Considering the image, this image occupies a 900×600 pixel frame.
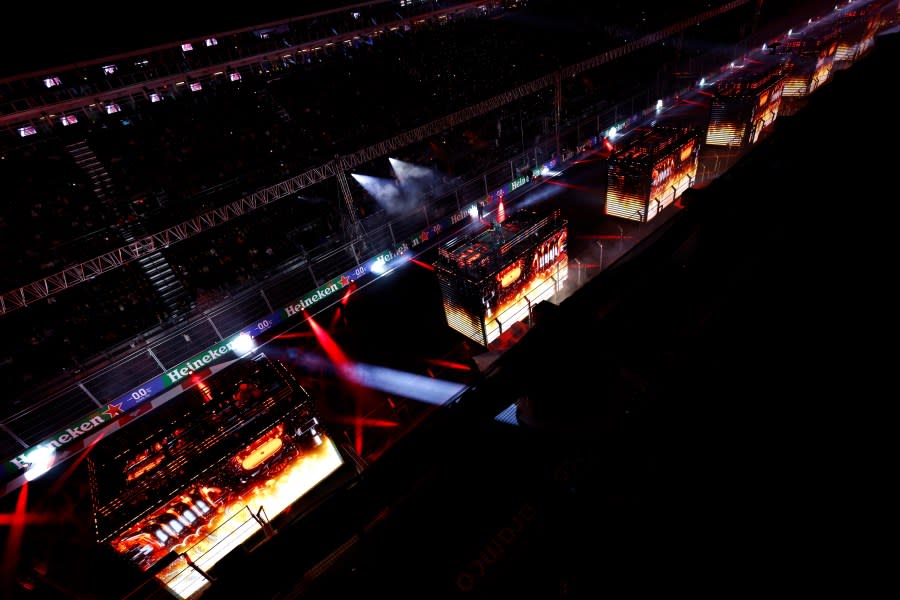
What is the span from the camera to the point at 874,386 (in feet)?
11.5

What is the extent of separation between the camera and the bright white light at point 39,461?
29.5 ft

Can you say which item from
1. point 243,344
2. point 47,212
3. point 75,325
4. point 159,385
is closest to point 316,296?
point 243,344

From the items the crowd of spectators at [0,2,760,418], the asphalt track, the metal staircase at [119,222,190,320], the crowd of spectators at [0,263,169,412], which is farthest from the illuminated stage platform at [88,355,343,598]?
the metal staircase at [119,222,190,320]

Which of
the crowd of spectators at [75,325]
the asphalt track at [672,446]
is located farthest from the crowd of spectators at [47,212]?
the asphalt track at [672,446]

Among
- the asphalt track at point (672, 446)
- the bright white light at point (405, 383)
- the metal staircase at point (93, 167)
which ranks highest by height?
the metal staircase at point (93, 167)

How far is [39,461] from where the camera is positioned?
29.9ft

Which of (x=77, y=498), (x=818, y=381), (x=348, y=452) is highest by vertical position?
(x=818, y=381)

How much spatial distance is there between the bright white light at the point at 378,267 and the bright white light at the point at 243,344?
424cm

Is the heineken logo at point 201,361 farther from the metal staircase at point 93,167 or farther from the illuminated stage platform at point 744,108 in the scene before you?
the illuminated stage platform at point 744,108

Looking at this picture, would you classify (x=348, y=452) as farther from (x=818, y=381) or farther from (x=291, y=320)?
(x=818, y=381)

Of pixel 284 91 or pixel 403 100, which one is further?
pixel 403 100

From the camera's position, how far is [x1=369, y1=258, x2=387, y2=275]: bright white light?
43.7ft

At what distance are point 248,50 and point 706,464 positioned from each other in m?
24.6

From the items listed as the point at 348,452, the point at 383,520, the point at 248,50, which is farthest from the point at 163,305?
the point at 248,50
